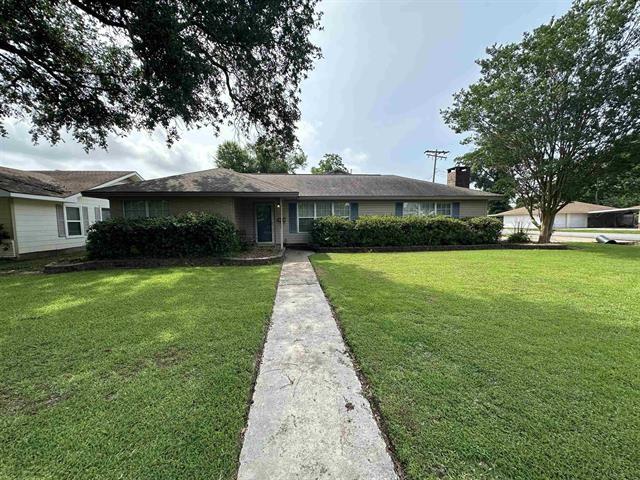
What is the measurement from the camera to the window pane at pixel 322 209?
1306 cm

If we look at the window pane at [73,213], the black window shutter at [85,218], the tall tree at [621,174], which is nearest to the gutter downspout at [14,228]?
the window pane at [73,213]

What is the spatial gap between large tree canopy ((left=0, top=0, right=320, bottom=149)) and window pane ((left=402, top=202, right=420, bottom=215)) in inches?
276

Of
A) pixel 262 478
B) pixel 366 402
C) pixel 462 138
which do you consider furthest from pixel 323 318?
pixel 462 138

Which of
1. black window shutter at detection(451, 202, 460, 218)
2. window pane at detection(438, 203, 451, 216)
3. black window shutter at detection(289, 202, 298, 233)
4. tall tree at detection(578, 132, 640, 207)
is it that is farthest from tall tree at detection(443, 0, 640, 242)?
black window shutter at detection(289, 202, 298, 233)

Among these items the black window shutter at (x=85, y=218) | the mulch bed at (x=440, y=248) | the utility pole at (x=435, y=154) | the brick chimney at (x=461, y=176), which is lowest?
the mulch bed at (x=440, y=248)

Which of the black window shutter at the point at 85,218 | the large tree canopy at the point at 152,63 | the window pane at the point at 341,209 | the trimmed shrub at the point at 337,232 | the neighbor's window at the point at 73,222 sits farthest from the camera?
the black window shutter at the point at 85,218

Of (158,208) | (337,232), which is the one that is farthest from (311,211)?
(158,208)

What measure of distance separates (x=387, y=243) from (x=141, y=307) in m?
9.39

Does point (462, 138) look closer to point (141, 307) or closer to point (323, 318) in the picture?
point (323, 318)

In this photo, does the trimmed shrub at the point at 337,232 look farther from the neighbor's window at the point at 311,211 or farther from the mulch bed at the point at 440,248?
the neighbor's window at the point at 311,211

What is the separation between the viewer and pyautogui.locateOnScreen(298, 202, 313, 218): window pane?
12953mm

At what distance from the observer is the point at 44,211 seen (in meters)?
11.1

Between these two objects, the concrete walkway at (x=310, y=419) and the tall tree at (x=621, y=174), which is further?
the tall tree at (x=621, y=174)

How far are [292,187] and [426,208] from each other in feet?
23.5
